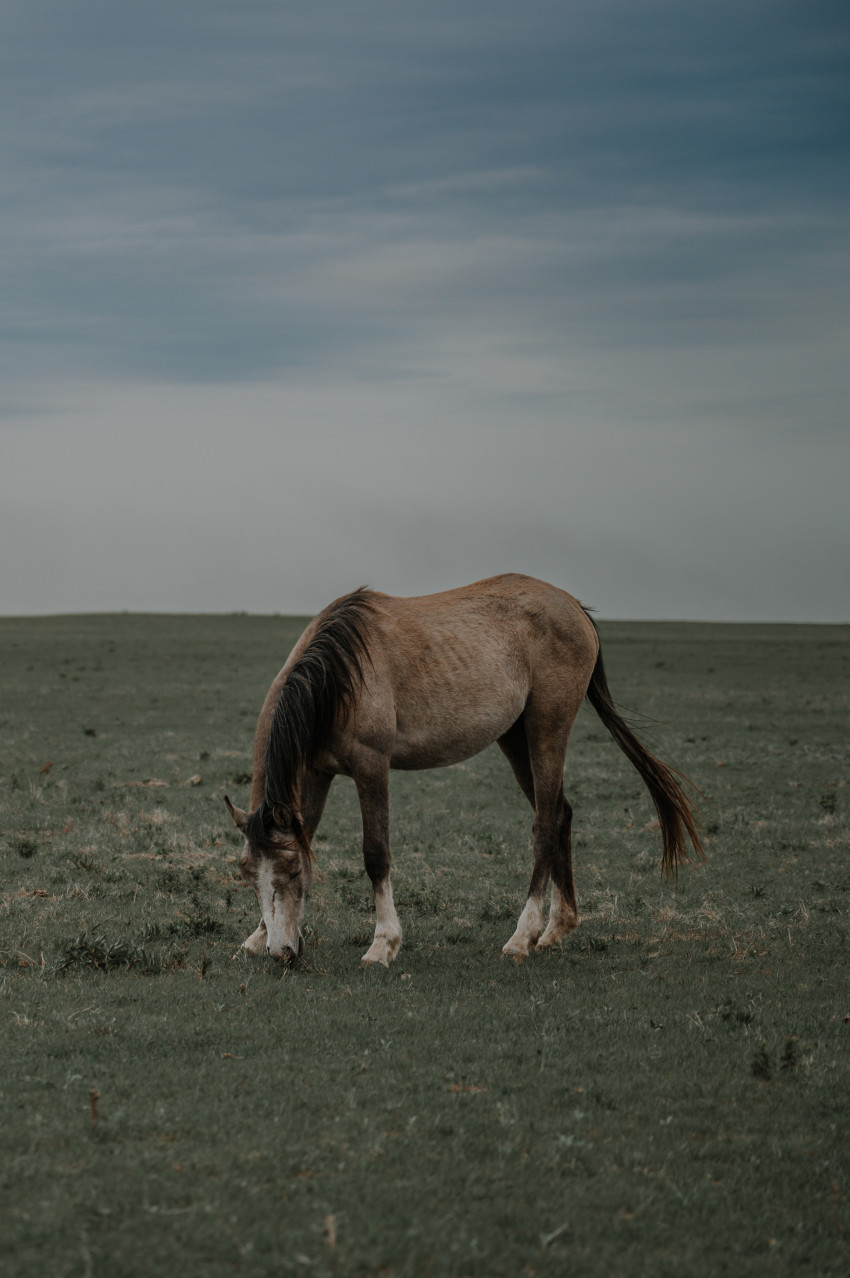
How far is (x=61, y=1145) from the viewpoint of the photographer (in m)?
4.59

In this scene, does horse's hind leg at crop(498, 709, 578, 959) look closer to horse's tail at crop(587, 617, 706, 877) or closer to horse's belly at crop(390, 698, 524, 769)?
horse's belly at crop(390, 698, 524, 769)

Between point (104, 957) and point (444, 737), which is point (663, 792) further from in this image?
point (104, 957)

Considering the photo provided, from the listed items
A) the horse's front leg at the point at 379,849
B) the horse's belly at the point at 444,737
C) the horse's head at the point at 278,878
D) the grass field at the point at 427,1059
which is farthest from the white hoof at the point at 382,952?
the horse's belly at the point at 444,737

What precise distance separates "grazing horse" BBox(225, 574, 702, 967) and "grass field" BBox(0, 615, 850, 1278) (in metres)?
0.61

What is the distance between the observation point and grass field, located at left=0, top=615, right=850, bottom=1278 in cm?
400

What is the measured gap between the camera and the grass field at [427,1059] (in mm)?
4004

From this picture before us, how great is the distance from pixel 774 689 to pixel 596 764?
16005 millimetres

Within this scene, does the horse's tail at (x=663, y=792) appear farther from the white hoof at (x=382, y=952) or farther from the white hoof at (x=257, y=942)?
the white hoof at (x=257, y=942)

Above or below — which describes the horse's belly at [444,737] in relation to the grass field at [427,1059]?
above

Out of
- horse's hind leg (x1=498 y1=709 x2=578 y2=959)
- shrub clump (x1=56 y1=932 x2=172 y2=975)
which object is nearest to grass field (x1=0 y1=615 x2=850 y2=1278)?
shrub clump (x1=56 y1=932 x2=172 y2=975)

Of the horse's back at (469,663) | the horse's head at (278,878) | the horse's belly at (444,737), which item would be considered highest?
the horse's back at (469,663)

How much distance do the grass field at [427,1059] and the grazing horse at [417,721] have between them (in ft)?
1.99

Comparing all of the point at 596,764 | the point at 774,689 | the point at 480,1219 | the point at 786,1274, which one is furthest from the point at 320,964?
the point at 774,689

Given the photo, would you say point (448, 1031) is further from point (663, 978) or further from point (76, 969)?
point (76, 969)
